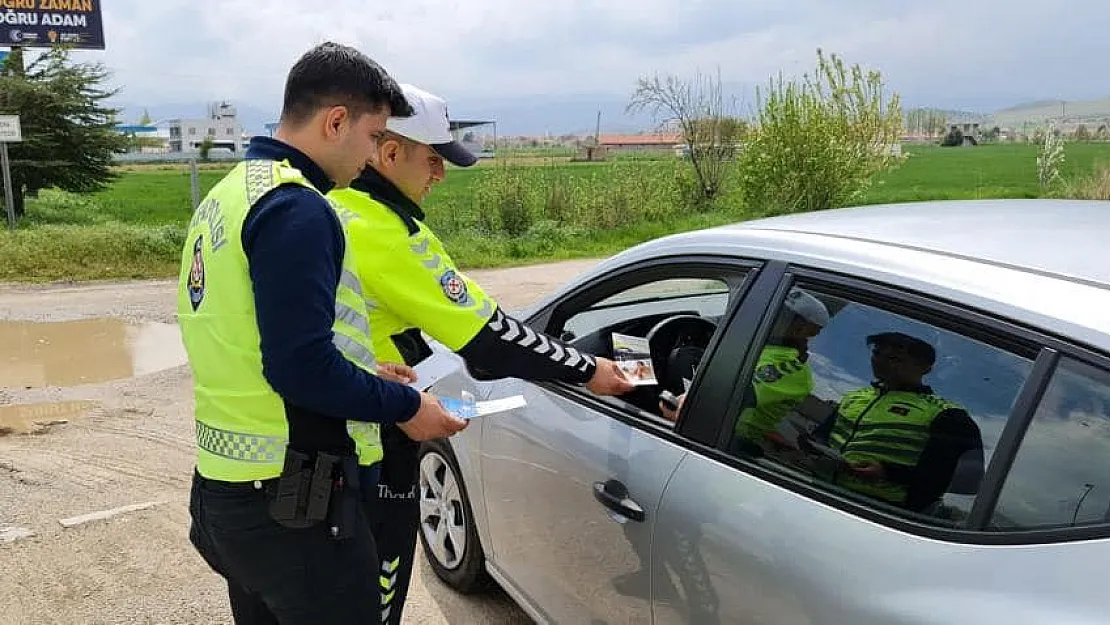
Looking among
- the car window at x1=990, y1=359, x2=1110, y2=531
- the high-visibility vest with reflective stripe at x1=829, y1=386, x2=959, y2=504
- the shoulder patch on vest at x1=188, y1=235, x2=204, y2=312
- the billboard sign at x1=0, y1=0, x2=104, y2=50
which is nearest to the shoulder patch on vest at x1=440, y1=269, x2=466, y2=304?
the shoulder patch on vest at x1=188, y1=235, x2=204, y2=312

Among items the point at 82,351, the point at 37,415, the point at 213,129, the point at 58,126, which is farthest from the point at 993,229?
the point at 213,129

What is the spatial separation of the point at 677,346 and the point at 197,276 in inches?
67.5

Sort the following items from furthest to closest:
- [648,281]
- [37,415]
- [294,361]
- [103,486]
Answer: [37,415] → [103,486] → [648,281] → [294,361]

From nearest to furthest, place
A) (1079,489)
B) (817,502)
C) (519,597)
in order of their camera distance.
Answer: (1079,489)
(817,502)
(519,597)

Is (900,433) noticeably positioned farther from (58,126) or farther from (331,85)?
(58,126)

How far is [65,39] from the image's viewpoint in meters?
21.8

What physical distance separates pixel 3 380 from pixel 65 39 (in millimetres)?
18204

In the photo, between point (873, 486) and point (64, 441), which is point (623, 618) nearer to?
point (873, 486)

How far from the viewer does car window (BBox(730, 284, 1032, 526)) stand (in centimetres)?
171

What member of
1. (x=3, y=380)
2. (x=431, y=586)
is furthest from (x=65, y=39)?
(x=431, y=586)

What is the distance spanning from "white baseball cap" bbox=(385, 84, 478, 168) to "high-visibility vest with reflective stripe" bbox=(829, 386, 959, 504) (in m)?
1.25

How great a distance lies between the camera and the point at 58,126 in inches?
738

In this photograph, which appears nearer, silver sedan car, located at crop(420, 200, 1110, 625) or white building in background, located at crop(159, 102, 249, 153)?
silver sedan car, located at crop(420, 200, 1110, 625)

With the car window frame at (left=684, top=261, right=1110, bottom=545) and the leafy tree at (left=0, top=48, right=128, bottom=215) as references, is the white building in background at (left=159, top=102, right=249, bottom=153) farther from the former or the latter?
the car window frame at (left=684, top=261, right=1110, bottom=545)
